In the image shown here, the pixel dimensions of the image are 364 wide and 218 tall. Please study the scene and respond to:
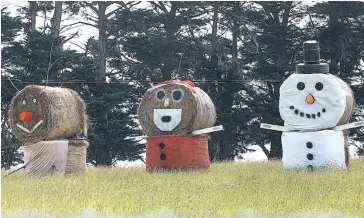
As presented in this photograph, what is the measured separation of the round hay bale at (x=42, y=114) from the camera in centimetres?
1566

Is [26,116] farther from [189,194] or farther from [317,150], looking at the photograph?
[189,194]

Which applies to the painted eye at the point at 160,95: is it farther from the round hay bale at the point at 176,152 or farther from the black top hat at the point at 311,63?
the black top hat at the point at 311,63

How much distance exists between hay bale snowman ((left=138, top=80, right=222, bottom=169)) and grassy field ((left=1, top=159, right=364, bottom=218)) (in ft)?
1.70

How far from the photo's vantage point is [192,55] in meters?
25.7

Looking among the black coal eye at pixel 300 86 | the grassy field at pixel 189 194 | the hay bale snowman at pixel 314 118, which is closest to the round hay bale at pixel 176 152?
the grassy field at pixel 189 194

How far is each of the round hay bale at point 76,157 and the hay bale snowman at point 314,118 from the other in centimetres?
404

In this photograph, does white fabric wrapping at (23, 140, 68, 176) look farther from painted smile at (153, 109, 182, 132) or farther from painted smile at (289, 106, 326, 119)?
painted smile at (289, 106, 326, 119)

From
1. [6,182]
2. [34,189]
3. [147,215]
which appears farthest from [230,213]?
[6,182]

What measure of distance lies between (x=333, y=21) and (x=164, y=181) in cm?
1384

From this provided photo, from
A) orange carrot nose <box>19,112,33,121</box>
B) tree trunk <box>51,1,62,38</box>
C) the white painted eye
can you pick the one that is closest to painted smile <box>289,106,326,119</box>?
the white painted eye

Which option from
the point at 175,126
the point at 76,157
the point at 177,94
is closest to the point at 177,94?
the point at 177,94

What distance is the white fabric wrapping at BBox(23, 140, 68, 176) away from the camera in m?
15.5

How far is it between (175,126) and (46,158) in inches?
103

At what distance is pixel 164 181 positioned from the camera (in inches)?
534
